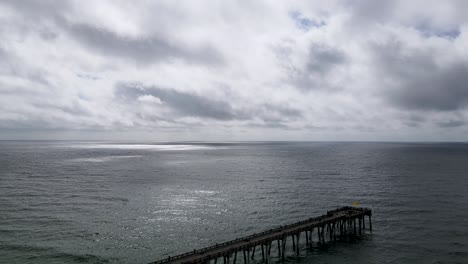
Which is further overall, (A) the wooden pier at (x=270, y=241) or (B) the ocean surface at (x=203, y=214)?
(B) the ocean surface at (x=203, y=214)

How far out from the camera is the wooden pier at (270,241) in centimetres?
3844

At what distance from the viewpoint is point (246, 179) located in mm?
115750

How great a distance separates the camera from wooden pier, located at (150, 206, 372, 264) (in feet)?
126

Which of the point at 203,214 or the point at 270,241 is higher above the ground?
the point at 270,241

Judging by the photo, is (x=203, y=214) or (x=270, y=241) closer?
(x=270, y=241)

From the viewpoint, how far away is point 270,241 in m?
44.0

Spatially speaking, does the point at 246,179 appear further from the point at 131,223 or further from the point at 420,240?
the point at 420,240

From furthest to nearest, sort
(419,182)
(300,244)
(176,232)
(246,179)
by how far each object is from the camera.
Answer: (246,179) < (419,182) < (176,232) < (300,244)

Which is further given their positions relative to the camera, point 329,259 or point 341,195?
point 341,195

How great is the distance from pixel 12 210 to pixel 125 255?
39110 mm

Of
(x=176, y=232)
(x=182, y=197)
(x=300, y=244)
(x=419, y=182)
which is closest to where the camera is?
(x=300, y=244)

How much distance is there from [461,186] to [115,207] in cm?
10410

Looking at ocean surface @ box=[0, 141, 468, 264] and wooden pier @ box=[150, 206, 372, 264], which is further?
ocean surface @ box=[0, 141, 468, 264]

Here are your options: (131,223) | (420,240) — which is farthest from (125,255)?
(420,240)
